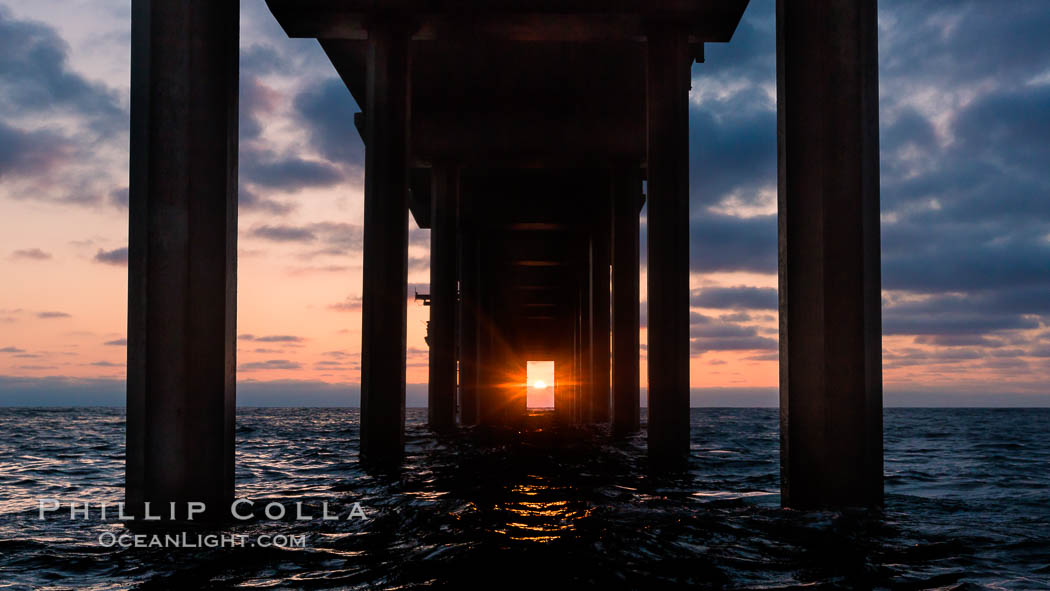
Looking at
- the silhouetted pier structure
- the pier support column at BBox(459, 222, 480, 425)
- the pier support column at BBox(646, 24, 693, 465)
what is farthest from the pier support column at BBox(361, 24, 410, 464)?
the pier support column at BBox(459, 222, 480, 425)

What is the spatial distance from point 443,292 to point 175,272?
17842mm

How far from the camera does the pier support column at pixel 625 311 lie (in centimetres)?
2322

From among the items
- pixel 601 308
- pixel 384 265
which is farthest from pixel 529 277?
pixel 384 265

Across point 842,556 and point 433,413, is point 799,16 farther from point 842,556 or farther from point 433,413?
point 433,413

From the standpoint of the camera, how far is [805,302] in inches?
318

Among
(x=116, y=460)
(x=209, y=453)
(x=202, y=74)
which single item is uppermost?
(x=202, y=74)

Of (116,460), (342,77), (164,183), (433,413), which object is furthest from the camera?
(433,413)

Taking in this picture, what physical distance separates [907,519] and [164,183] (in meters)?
7.97

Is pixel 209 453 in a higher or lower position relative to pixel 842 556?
A: higher

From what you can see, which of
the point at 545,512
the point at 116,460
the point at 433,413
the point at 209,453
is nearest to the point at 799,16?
the point at 545,512

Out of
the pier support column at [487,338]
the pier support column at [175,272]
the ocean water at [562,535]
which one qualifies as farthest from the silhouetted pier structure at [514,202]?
the ocean water at [562,535]

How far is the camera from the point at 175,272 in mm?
7531

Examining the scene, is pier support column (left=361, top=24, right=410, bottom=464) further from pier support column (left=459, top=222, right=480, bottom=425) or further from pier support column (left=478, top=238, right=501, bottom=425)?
pier support column (left=478, top=238, right=501, bottom=425)

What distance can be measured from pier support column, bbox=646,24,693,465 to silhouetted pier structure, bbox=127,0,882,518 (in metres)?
0.04
